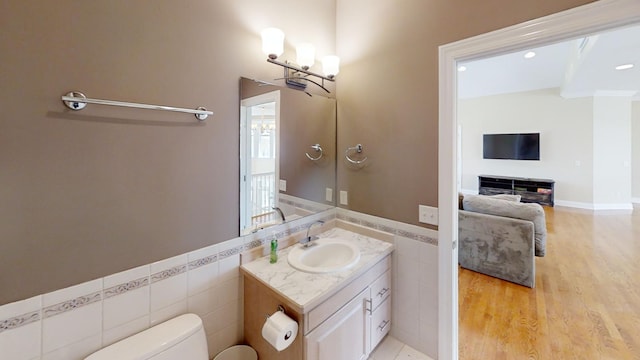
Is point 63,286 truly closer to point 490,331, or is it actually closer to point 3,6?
point 3,6

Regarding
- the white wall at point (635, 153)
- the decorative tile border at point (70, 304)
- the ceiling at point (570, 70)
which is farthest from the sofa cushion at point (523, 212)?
the white wall at point (635, 153)

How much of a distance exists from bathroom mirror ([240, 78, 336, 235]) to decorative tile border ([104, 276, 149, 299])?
0.55 metres

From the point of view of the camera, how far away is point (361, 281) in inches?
60.6

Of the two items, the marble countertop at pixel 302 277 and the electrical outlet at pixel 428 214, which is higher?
the electrical outlet at pixel 428 214

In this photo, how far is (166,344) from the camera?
3.61ft

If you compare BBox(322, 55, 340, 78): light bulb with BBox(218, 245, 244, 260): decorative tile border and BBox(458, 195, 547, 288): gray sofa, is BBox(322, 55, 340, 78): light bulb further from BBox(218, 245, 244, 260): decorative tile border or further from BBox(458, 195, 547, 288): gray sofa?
BBox(458, 195, 547, 288): gray sofa

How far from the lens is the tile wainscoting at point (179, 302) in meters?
0.93

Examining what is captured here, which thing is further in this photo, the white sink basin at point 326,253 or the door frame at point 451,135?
the white sink basin at point 326,253

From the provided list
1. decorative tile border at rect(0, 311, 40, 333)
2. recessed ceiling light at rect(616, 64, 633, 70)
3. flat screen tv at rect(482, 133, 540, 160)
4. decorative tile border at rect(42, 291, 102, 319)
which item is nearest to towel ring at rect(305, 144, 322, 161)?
decorative tile border at rect(42, 291, 102, 319)

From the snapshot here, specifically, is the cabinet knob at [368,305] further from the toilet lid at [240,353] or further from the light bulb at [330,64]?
the light bulb at [330,64]

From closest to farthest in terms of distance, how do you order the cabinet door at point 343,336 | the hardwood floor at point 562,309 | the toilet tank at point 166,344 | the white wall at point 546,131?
the toilet tank at point 166,344
the cabinet door at point 343,336
the hardwood floor at point 562,309
the white wall at point 546,131

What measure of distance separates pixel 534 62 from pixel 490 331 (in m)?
4.98

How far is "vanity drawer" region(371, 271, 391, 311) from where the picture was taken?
1661mm

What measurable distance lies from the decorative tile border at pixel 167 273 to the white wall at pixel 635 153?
10.1 m
